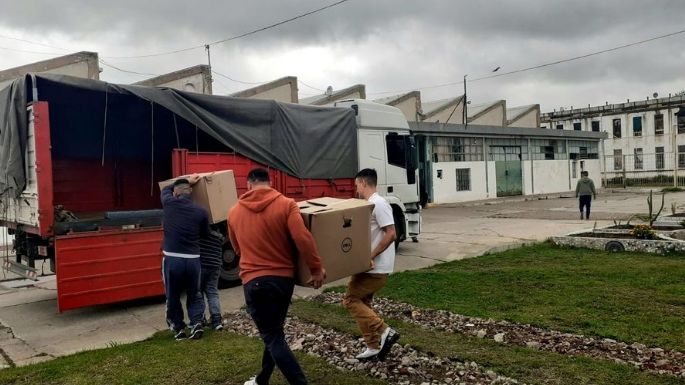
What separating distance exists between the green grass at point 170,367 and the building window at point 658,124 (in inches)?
2156

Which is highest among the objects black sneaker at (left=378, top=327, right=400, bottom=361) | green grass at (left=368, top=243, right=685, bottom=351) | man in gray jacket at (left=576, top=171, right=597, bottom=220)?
man in gray jacket at (left=576, top=171, right=597, bottom=220)

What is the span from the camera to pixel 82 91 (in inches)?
302

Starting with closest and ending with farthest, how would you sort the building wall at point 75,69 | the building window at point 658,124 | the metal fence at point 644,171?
the building wall at point 75,69
the metal fence at point 644,171
the building window at point 658,124

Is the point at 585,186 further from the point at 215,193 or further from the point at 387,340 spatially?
the point at 387,340

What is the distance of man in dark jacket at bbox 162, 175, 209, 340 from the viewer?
545 centimetres

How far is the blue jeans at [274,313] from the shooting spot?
3658 millimetres

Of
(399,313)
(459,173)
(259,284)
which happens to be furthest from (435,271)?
(459,173)

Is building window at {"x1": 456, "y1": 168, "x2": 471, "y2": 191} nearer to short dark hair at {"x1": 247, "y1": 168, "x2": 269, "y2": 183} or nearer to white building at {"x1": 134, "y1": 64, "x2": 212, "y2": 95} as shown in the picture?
white building at {"x1": 134, "y1": 64, "x2": 212, "y2": 95}

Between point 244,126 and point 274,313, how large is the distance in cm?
533

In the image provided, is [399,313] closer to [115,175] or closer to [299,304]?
[299,304]

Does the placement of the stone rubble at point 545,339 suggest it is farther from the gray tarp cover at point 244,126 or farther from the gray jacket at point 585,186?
the gray jacket at point 585,186

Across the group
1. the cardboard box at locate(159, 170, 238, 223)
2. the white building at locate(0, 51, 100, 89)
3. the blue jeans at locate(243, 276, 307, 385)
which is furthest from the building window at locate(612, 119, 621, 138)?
the blue jeans at locate(243, 276, 307, 385)

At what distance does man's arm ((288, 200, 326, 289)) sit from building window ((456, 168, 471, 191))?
80.2 ft

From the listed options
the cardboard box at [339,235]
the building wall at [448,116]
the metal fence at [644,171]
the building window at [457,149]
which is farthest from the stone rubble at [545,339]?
the metal fence at [644,171]
